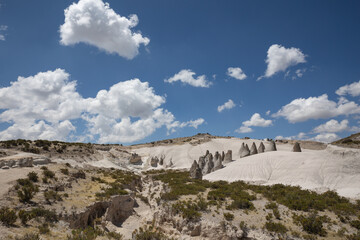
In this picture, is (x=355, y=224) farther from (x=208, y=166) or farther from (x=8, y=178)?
(x=208, y=166)

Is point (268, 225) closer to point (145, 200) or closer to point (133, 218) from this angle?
point (133, 218)

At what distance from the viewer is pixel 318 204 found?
14000 mm

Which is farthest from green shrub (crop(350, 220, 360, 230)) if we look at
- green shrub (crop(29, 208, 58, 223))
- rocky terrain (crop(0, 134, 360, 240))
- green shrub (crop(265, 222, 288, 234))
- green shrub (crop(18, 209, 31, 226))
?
green shrub (crop(18, 209, 31, 226))

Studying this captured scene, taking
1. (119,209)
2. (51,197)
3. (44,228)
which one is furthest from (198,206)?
(51,197)

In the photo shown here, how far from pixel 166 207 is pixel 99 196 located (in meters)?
5.75

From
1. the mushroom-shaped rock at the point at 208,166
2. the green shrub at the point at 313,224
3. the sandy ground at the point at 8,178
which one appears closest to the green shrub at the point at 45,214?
the sandy ground at the point at 8,178

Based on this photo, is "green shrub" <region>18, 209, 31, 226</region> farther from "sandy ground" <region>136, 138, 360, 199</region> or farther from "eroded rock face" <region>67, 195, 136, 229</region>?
"sandy ground" <region>136, 138, 360, 199</region>

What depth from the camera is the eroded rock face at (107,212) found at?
12203 mm

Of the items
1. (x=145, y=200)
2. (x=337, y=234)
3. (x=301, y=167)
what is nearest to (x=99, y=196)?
(x=145, y=200)

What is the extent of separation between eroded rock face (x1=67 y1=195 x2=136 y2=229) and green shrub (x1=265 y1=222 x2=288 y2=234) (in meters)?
10.8

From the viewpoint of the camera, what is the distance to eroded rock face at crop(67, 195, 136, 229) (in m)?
12.2

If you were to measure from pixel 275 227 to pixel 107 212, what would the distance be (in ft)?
38.5

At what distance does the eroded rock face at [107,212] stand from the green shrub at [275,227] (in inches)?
426

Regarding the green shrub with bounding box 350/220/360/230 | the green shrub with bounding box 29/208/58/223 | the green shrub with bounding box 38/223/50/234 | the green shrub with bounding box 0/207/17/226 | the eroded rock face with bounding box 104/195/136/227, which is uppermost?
the green shrub with bounding box 0/207/17/226
